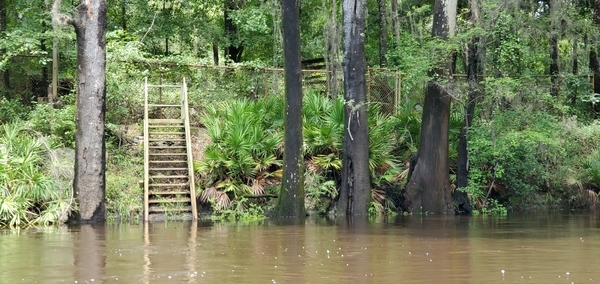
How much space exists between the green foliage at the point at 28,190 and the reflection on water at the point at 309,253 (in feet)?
3.26

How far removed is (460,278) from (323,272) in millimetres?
1668

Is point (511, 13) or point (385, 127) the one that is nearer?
point (511, 13)

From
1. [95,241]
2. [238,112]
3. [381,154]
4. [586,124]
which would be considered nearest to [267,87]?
[238,112]

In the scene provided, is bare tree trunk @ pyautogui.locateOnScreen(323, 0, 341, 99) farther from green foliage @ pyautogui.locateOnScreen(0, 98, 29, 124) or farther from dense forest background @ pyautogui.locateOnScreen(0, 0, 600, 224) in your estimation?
green foliage @ pyautogui.locateOnScreen(0, 98, 29, 124)

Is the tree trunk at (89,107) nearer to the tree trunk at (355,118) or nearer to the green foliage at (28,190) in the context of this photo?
the green foliage at (28,190)

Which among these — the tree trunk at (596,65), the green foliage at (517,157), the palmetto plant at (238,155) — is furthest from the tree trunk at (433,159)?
the tree trunk at (596,65)

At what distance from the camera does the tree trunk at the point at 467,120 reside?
805 inches

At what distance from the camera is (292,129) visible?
19.8m

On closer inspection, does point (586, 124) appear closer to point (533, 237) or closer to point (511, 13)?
point (511, 13)

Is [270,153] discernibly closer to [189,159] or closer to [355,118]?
[189,159]

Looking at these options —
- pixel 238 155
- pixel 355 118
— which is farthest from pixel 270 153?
pixel 355 118

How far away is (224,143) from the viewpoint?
21.1 meters

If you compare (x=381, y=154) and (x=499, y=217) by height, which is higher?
(x=381, y=154)

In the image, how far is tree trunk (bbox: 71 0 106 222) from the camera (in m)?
18.7
